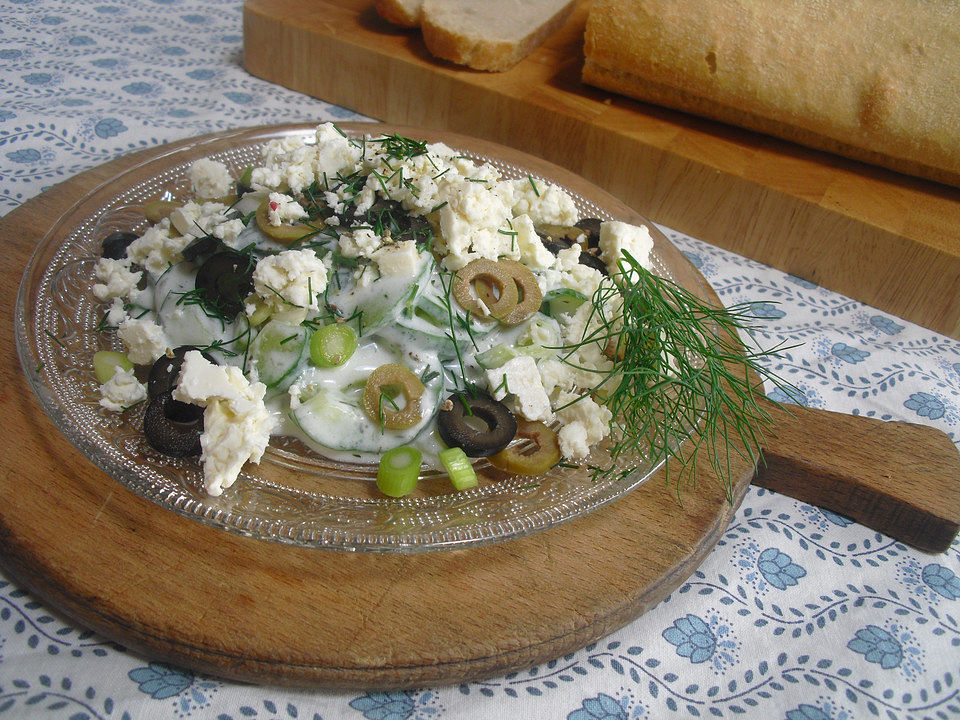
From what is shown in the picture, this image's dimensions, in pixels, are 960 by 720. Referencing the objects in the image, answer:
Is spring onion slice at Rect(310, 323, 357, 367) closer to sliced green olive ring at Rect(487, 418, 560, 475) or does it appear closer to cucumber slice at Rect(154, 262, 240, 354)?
cucumber slice at Rect(154, 262, 240, 354)

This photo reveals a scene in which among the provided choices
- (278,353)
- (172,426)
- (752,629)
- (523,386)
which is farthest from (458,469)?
(752,629)

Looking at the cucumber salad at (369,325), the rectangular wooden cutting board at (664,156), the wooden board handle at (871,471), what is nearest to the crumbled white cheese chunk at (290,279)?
the cucumber salad at (369,325)

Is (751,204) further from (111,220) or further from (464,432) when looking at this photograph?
(111,220)

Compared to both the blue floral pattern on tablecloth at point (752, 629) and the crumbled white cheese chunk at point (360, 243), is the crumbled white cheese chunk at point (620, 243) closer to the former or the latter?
the blue floral pattern on tablecloth at point (752, 629)

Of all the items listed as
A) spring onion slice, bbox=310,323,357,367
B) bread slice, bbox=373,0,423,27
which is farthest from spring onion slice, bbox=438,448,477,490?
bread slice, bbox=373,0,423,27

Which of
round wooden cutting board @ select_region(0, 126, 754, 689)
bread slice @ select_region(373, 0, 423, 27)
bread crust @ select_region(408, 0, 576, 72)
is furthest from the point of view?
bread slice @ select_region(373, 0, 423, 27)

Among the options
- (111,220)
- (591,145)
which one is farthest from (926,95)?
(111,220)
